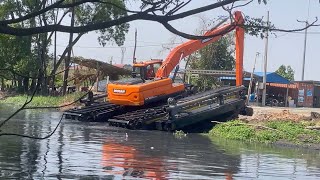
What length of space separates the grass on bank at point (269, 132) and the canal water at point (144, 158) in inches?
46.2

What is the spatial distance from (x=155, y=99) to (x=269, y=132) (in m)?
5.40

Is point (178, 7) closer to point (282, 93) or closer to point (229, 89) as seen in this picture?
point (229, 89)

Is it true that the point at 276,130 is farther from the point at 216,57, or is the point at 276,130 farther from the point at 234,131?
the point at 216,57

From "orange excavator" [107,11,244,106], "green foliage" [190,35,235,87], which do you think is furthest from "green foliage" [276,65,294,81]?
"orange excavator" [107,11,244,106]

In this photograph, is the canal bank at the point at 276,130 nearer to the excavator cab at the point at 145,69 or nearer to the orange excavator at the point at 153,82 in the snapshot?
the orange excavator at the point at 153,82

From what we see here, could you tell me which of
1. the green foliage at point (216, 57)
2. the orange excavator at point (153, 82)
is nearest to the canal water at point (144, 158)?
the orange excavator at point (153, 82)

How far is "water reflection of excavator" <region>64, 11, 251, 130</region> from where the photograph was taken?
74.2 ft

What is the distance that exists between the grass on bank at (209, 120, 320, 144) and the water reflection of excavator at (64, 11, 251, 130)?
1119mm

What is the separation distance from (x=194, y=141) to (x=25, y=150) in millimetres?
6446

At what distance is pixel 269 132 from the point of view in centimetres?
2108

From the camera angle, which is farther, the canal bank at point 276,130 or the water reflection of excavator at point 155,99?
the water reflection of excavator at point 155,99

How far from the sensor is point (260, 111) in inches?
1032

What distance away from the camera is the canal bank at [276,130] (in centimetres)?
2017

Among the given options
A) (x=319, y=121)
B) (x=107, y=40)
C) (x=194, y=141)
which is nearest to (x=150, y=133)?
(x=194, y=141)
